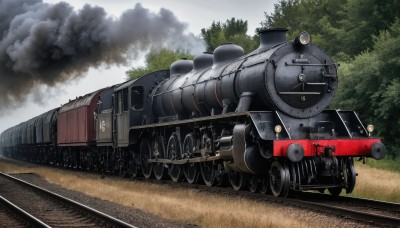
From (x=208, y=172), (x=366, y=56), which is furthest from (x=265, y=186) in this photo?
(x=366, y=56)

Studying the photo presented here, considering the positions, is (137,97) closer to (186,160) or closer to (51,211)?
(186,160)

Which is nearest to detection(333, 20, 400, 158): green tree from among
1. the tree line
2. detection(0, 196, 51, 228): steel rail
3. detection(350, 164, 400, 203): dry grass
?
the tree line

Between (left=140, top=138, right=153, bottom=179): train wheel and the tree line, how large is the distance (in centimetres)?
1121

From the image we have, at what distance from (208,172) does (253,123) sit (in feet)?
13.1

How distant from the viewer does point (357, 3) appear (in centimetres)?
3716

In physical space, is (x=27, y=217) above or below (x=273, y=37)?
below

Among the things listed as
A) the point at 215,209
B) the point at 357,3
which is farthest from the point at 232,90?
the point at 357,3

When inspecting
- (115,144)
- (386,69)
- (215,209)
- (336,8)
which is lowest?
(215,209)

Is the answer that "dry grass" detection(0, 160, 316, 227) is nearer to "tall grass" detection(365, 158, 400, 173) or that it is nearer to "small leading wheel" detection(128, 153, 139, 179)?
"small leading wheel" detection(128, 153, 139, 179)

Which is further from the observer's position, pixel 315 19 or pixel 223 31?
pixel 223 31

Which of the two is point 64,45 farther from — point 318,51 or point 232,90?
point 318,51

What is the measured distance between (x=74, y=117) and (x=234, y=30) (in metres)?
59.3

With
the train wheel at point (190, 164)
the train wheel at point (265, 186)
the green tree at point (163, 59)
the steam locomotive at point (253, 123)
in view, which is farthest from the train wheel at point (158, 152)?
the green tree at point (163, 59)

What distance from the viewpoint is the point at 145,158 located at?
19.5 m
